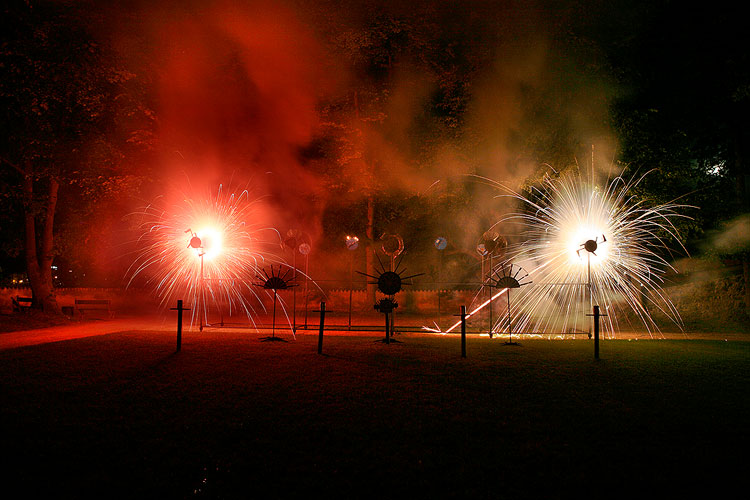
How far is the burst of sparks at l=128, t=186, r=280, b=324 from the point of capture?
1703 centimetres

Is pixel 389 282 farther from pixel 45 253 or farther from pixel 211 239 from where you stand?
pixel 45 253

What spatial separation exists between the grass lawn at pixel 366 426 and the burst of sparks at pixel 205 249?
5.04 meters

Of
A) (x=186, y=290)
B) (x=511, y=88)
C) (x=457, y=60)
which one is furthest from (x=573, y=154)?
(x=186, y=290)

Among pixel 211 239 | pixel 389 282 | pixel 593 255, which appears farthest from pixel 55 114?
pixel 593 255

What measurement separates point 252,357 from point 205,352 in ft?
4.00

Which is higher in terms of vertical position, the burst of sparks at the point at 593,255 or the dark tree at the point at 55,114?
the dark tree at the point at 55,114

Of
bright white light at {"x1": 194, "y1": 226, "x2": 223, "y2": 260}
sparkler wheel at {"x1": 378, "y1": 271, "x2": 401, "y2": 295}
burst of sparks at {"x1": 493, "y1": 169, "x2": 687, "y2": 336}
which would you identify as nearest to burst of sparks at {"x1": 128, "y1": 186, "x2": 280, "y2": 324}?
bright white light at {"x1": 194, "y1": 226, "x2": 223, "y2": 260}

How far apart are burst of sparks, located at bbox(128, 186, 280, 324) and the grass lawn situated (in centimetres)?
504

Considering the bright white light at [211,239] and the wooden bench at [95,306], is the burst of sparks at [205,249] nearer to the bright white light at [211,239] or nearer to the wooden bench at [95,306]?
the bright white light at [211,239]

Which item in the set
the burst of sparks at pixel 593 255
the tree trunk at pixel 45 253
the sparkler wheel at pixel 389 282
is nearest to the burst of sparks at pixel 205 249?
the tree trunk at pixel 45 253

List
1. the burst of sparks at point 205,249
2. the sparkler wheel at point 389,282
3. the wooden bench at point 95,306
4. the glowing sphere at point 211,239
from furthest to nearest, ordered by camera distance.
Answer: the wooden bench at point 95,306 → the burst of sparks at point 205,249 → the glowing sphere at point 211,239 → the sparkler wheel at point 389,282

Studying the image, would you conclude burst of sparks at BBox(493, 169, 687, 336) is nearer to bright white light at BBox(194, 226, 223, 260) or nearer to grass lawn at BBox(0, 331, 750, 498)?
grass lawn at BBox(0, 331, 750, 498)

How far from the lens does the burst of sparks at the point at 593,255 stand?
16.9 metres

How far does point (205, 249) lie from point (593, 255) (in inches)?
521
